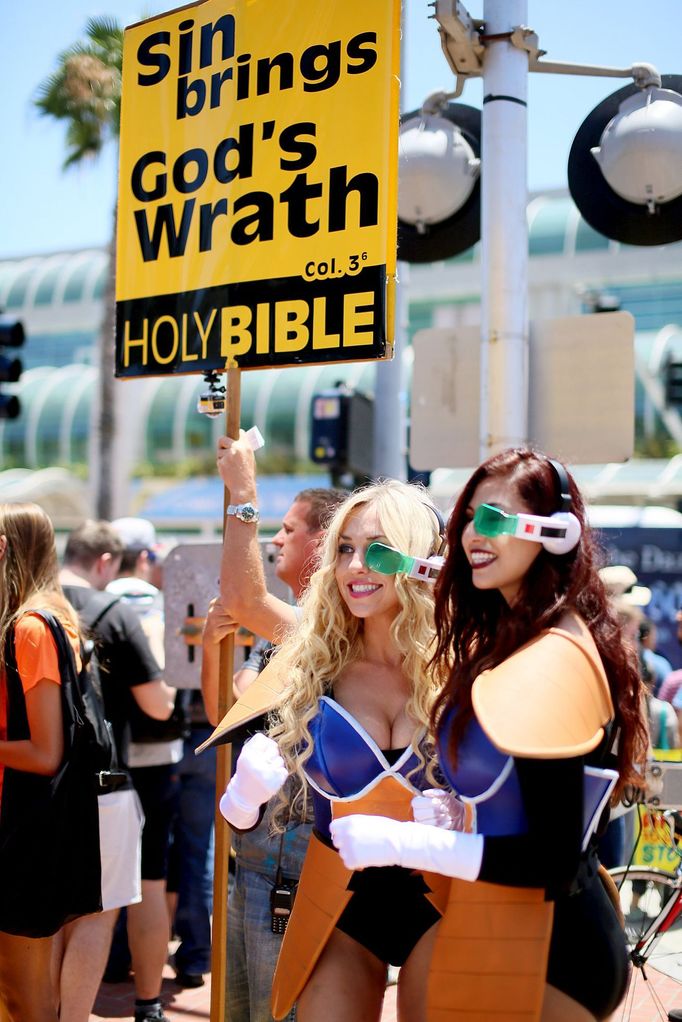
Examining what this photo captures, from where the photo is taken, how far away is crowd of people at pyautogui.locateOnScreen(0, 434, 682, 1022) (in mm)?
2066

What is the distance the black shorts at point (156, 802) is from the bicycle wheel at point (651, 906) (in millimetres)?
2046

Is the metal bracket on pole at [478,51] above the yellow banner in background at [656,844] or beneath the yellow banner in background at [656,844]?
above

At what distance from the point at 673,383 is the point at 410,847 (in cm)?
1244

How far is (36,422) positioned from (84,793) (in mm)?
34967

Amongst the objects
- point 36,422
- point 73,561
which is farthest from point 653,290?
point 73,561

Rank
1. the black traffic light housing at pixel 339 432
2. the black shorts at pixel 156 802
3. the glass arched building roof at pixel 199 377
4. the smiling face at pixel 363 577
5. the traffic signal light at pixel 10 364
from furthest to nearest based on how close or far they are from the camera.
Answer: the glass arched building roof at pixel 199 377 → the black traffic light housing at pixel 339 432 → the traffic signal light at pixel 10 364 → the black shorts at pixel 156 802 → the smiling face at pixel 363 577

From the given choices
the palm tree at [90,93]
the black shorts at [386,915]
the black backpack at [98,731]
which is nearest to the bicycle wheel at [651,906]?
the black backpack at [98,731]

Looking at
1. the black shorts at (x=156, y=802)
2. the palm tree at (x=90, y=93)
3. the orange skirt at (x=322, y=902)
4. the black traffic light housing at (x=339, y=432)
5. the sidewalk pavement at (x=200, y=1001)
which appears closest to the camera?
the orange skirt at (x=322, y=902)

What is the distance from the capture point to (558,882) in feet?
6.73

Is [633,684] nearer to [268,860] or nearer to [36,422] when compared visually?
[268,860]

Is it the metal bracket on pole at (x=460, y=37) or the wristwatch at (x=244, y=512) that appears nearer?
the wristwatch at (x=244, y=512)

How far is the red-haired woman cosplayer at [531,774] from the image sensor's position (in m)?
2.03

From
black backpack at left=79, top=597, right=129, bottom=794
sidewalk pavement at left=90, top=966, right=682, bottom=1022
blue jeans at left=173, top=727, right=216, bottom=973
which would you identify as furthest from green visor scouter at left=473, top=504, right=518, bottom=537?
blue jeans at left=173, top=727, right=216, bottom=973

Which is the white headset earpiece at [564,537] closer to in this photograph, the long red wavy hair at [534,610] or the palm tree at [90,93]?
the long red wavy hair at [534,610]
